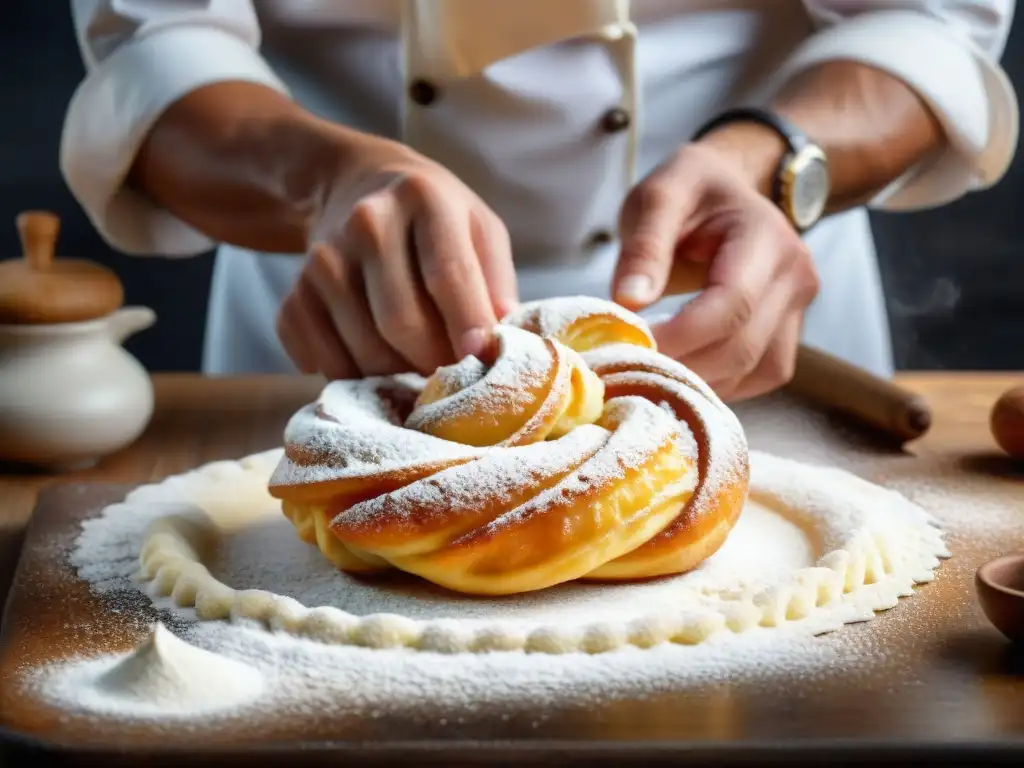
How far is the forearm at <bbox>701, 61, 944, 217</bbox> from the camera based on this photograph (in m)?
1.95

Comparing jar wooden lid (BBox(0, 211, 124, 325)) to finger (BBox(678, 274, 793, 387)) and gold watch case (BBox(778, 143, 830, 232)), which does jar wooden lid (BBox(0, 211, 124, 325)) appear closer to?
finger (BBox(678, 274, 793, 387))

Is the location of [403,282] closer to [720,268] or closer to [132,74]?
[720,268]

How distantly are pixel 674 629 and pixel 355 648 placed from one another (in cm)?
26

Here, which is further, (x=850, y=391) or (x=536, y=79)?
(x=536, y=79)

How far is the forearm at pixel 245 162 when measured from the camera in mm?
1700

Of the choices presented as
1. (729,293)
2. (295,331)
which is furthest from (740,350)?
(295,331)

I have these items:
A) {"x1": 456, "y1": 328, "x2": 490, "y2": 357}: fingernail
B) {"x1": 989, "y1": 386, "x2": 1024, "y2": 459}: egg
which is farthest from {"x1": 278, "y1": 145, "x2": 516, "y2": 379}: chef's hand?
{"x1": 989, "y1": 386, "x2": 1024, "y2": 459}: egg

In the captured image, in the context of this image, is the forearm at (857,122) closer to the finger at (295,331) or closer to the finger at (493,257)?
the finger at (493,257)

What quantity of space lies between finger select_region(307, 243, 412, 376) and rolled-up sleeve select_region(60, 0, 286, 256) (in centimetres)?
57

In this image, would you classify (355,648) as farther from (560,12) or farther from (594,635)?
(560,12)

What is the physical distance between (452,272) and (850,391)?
70 centimetres

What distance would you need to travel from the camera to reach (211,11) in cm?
199

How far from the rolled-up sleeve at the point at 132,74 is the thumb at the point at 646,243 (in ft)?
2.25

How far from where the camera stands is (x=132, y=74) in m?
1.92
